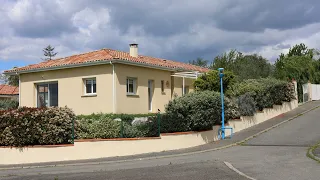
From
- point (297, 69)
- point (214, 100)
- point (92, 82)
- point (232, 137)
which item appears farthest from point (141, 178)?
point (297, 69)

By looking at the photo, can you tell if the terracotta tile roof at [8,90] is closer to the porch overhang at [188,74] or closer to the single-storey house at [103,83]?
the single-storey house at [103,83]

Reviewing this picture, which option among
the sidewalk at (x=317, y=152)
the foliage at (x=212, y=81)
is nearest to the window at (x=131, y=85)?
the foliage at (x=212, y=81)

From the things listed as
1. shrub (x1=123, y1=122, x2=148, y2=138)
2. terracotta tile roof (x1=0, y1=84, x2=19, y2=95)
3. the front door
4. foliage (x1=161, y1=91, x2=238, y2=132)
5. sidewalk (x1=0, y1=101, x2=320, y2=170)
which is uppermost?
terracotta tile roof (x1=0, y1=84, x2=19, y2=95)

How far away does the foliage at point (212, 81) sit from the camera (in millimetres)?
23969

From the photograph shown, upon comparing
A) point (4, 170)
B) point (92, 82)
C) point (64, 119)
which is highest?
point (92, 82)

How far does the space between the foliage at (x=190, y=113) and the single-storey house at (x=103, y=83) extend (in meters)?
4.84

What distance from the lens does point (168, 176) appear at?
10625 mm

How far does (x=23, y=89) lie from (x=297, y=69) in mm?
30254

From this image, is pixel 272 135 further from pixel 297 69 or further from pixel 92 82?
pixel 297 69

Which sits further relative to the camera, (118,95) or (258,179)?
(118,95)

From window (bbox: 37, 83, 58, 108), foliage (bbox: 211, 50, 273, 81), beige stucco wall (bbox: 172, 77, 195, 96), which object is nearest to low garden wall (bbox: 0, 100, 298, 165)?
window (bbox: 37, 83, 58, 108)

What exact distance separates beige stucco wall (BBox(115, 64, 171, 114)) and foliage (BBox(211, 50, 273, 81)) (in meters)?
10.6

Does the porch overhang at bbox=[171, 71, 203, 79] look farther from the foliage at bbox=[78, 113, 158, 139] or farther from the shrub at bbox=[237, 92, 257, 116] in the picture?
the foliage at bbox=[78, 113, 158, 139]

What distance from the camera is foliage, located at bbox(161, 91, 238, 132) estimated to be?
57.7 ft
